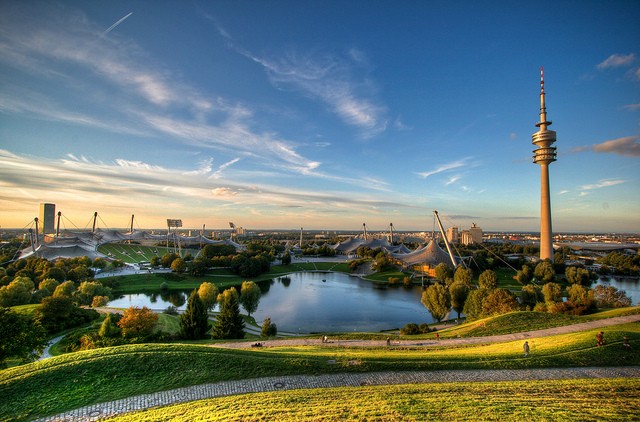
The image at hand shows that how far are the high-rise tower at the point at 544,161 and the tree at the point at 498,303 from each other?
122ft

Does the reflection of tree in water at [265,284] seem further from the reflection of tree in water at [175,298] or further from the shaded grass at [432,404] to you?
the shaded grass at [432,404]

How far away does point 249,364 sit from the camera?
8.51 metres

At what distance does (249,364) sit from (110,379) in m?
3.16

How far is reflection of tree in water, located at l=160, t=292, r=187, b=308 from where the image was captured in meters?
32.8

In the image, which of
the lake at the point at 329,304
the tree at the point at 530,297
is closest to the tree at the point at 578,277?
the tree at the point at 530,297

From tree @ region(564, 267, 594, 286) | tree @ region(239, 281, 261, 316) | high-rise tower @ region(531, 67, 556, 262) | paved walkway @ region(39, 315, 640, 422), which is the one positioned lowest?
tree @ region(239, 281, 261, 316)

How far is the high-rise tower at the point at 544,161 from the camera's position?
1933 inches

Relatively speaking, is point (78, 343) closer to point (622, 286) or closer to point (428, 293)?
point (428, 293)

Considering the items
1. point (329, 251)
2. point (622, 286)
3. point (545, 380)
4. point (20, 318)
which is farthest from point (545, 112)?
point (20, 318)

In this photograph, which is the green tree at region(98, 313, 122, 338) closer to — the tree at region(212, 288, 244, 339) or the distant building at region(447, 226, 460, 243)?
the tree at region(212, 288, 244, 339)

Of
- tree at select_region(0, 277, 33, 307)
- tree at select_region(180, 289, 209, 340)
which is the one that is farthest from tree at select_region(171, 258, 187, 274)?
tree at select_region(180, 289, 209, 340)

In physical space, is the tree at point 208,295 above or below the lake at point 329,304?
above

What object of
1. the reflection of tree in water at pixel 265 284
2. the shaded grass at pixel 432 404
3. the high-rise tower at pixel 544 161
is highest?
the high-rise tower at pixel 544 161

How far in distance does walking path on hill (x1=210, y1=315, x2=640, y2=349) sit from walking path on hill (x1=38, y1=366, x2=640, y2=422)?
14.9ft
